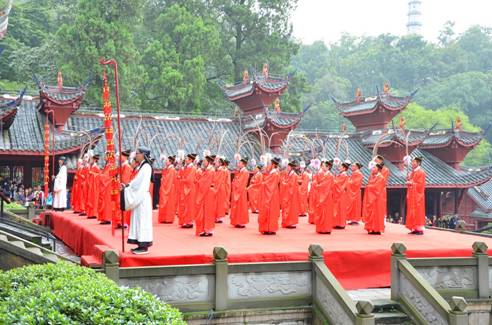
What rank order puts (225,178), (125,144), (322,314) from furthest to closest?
(125,144) < (225,178) < (322,314)

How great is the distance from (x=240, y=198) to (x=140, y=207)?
4.66 meters

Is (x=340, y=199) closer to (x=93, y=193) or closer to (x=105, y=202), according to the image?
(x=105, y=202)

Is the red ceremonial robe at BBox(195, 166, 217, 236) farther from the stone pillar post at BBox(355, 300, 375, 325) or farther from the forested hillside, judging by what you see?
the forested hillside

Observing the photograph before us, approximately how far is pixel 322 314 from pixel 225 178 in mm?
5840

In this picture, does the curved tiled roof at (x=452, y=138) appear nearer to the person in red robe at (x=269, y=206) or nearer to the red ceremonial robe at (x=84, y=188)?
the person in red robe at (x=269, y=206)

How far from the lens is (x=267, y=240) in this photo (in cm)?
1055

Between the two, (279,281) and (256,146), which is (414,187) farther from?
(256,146)

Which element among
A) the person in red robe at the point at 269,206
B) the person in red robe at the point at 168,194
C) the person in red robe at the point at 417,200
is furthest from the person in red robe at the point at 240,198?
the person in red robe at the point at 417,200

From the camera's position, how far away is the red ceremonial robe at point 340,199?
1296cm

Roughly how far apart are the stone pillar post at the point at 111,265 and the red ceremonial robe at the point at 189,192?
4737 millimetres

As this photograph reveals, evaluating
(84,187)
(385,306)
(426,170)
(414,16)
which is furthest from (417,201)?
(414,16)

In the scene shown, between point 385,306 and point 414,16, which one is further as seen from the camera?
point 414,16

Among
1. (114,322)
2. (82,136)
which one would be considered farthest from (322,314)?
(82,136)

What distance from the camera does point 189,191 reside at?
1216 centimetres
